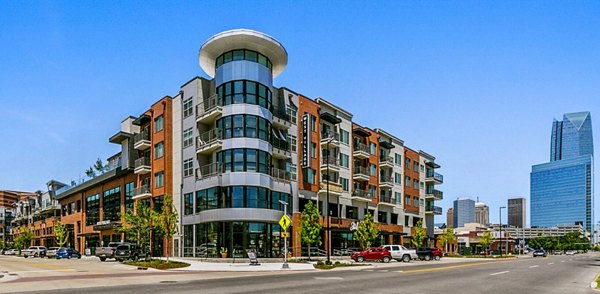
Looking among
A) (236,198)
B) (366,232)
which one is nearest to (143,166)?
(236,198)

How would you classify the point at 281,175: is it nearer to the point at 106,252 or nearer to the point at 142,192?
the point at 142,192

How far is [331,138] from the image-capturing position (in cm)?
5919

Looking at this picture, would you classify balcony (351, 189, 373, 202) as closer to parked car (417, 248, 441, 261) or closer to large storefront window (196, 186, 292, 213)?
parked car (417, 248, 441, 261)

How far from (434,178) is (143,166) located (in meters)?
53.4

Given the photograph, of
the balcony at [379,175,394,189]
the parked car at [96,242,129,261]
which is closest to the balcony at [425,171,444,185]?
the balcony at [379,175,394,189]

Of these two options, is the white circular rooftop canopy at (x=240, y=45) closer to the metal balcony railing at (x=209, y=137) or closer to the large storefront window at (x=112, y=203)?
the metal balcony railing at (x=209, y=137)

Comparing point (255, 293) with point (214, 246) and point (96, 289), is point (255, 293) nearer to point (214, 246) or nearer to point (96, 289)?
point (96, 289)

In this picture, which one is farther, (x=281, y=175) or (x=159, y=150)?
(x=159, y=150)

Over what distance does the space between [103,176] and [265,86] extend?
32.3 metres

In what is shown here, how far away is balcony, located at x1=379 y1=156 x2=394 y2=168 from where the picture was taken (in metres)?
73.4

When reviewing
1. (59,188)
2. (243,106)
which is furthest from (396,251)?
(59,188)

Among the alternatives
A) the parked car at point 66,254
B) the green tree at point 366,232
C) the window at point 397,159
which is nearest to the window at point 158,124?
the parked car at point 66,254

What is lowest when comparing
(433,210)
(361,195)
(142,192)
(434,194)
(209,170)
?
(433,210)

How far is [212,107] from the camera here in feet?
161
